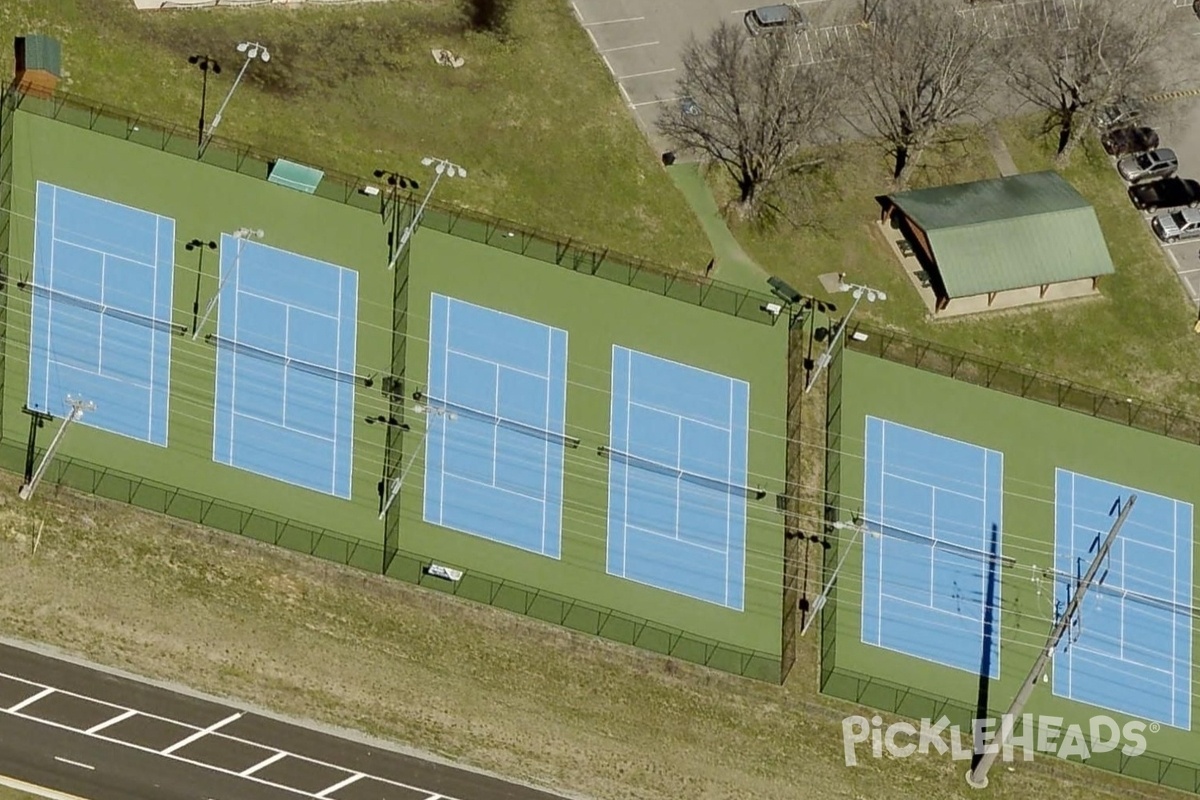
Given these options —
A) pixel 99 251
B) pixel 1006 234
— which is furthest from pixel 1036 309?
pixel 99 251

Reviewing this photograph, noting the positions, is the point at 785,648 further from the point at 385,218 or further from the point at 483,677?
the point at 385,218

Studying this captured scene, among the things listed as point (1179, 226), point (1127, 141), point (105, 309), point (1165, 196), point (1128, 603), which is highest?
point (1127, 141)

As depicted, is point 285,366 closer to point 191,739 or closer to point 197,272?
point 197,272

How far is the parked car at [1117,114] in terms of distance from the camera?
159 meters

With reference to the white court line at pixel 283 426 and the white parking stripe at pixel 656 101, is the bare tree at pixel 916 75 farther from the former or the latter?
the white court line at pixel 283 426

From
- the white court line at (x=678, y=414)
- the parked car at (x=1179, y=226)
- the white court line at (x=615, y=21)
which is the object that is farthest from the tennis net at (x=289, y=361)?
the parked car at (x=1179, y=226)

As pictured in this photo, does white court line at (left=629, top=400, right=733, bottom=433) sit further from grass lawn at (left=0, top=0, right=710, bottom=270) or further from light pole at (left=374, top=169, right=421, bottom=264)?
light pole at (left=374, top=169, right=421, bottom=264)

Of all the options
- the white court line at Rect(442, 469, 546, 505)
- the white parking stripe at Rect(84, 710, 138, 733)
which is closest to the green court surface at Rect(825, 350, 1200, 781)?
the white court line at Rect(442, 469, 546, 505)

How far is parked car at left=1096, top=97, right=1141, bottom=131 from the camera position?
158625 millimetres

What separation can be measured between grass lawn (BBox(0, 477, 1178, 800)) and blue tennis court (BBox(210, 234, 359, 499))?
556 cm

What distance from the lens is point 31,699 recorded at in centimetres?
13150

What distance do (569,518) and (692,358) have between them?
12.4 metres

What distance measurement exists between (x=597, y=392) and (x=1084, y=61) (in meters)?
37.4

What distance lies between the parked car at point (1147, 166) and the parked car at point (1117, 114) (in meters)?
2.26
